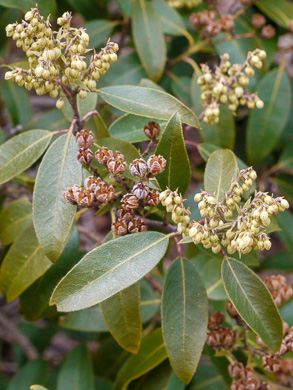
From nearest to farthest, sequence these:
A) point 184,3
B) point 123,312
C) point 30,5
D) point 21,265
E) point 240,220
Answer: point 240,220, point 123,312, point 21,265, point 30,5, point 184,3

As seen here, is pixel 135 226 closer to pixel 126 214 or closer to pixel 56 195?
pixel 126 214

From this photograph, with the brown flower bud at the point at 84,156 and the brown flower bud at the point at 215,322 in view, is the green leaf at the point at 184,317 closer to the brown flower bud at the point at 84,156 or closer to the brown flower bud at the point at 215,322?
the brown flower bud at the point at 215,322

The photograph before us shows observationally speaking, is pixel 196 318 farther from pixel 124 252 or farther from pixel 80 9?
pixel 80 9

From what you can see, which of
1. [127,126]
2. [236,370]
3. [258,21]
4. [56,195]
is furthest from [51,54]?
[258,21]

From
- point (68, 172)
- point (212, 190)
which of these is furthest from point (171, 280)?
point (68, 172)

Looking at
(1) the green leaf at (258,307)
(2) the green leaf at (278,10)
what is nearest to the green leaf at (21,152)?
(1) the green leaf at (258,307)

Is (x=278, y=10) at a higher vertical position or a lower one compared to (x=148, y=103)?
lower

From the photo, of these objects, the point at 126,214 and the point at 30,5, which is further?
the point at 30,5
